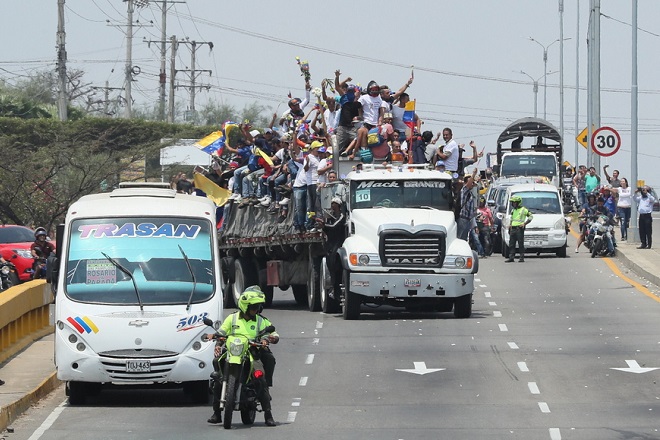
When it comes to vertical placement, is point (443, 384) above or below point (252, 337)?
below

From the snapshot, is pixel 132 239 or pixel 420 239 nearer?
pixel 132 239

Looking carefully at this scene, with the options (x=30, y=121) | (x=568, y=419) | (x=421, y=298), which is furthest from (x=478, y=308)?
(x=30, y=121)

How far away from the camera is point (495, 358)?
20.5 meters

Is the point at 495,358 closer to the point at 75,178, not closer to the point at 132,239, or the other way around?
the point at 132,239

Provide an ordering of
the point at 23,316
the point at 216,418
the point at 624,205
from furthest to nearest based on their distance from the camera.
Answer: the point at 624,205 → the point at 23,316 → the point at 216,418

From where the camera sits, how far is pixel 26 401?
16.4 metres

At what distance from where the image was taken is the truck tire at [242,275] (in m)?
29.2

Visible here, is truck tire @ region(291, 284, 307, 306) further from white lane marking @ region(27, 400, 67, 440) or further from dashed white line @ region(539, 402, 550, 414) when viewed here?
dashed white line @ region(539, 402, 550, 414)

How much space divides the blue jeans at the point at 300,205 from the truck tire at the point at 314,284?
27.0 inches

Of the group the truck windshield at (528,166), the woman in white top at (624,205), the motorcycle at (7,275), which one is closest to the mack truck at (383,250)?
the motorcycle at (7,275)

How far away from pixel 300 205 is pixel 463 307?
3687mm

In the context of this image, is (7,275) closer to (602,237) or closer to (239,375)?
(602,237)

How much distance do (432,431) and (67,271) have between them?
5.09 metres

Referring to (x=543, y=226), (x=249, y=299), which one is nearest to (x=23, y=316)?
(x=249, y=299)
